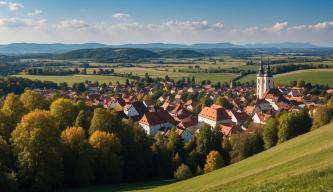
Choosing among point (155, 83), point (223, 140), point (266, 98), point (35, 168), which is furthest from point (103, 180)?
point (155, 83)

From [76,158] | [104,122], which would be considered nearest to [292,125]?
[104,122]

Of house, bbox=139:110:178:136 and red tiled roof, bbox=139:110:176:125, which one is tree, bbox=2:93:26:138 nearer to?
house, bbox=139:110:178:136

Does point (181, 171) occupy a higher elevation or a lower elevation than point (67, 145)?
lower

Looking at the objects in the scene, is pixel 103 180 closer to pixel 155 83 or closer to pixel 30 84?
pixel 30 84

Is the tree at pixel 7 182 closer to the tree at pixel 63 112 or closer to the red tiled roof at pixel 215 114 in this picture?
the tree at pixel 63 112

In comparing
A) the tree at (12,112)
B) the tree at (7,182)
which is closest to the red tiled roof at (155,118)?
the tree at (12,112)

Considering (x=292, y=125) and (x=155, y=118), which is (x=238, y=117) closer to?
(x=155, y=118)

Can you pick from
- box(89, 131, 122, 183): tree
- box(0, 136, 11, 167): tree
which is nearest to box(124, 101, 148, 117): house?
box(89, 131, 122, 183): tree
